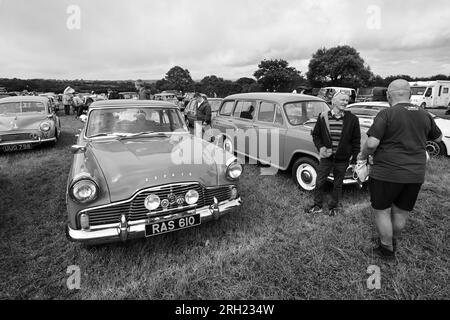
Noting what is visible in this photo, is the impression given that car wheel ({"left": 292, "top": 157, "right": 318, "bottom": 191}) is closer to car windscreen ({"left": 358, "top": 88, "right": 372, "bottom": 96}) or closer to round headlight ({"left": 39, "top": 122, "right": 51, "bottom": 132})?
round headlight ({"left": 39, "top": 122, "right": 51, "bottom": 132})

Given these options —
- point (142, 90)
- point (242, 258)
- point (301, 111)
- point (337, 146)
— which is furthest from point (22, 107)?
point (337, 146)

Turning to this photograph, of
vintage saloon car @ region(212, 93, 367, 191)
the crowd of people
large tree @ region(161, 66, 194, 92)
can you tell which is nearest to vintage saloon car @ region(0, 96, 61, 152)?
vintage saloon car @ region(212, 93, 367, 191)

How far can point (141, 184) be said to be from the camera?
2607mm

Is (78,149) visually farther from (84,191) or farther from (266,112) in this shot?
(266,112)

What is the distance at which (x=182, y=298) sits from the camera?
7.72 ft

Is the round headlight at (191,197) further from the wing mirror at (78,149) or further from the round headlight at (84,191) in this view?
the wing mirror at (78,149)

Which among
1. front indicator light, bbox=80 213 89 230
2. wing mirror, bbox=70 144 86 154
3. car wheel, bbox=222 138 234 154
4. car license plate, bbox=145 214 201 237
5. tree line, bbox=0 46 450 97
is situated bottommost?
car license plate, bbox=145 214 201 237

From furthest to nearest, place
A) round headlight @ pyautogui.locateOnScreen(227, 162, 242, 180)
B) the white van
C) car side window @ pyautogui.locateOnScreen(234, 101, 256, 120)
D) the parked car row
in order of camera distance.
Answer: the white van, car side window @ pyautogui.locateOnScreen(234, 101, 256, 120), round headlight @ pyautogui.locateOnScreen(227, 162, 242, 180), the parked car row

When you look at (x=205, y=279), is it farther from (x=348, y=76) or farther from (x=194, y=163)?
(x=348, y=76)

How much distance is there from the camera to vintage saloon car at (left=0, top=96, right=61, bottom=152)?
6.79 metres

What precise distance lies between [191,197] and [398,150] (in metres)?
2.18

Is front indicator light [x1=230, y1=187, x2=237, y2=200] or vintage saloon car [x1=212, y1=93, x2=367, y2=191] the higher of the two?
vintage saloon car [x1=212, y1=93, x2=367, y2=191]
